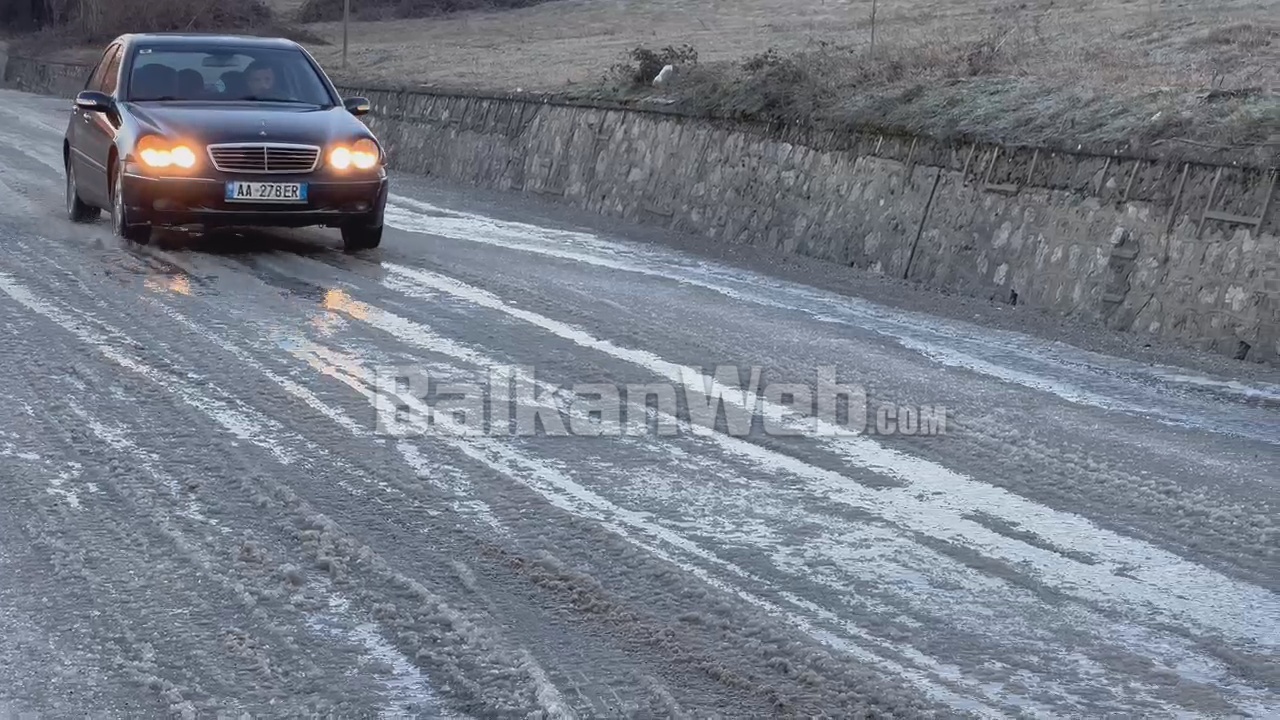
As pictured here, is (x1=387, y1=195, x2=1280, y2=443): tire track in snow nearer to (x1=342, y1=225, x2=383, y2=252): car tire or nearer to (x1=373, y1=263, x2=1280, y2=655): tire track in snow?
(x1=342, y1=225, x2=383, y2=252): car tire

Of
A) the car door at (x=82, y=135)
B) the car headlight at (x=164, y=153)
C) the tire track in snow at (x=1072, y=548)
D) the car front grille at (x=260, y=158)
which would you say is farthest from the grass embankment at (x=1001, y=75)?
the car door at (x=82, y=135)

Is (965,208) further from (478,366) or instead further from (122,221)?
(122,221)

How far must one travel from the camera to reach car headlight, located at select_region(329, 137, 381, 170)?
12445 mm

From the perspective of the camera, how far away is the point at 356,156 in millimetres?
12570

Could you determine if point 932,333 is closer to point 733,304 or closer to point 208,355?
point 733,304

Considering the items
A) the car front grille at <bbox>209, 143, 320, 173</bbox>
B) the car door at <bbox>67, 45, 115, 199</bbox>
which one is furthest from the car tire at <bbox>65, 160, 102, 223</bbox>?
the car front grille at <bbox>209, 143, 320, 173</bbox>

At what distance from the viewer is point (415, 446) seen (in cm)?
650

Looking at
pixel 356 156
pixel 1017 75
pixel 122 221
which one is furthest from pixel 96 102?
pixel 1017 75

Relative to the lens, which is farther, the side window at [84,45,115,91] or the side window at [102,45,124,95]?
the side window at [84,45,115,91]

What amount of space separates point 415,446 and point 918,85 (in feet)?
32.0

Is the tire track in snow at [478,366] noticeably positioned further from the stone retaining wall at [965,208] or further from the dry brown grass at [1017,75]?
the dry brown grass at [1017,75]

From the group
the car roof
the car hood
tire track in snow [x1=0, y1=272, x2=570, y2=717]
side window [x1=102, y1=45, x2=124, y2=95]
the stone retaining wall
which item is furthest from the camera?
the car roof

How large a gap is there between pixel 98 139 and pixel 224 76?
3.64ft

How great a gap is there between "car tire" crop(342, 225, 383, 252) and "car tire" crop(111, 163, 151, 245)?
56.9 inches
